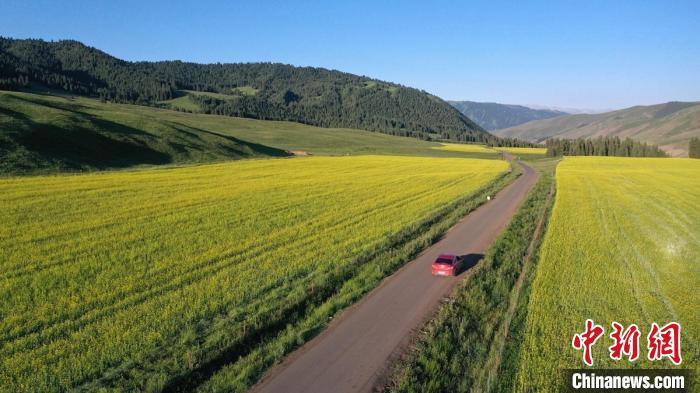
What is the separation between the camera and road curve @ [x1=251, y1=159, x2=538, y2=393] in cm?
1137

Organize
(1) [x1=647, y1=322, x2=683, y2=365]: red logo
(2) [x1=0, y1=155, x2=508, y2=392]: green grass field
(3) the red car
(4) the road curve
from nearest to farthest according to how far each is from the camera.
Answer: (4) the road curve
(2) [x1=0, y1=155, x2=508, y2=392]: green grass field
(1) [x1=647, y1=322, x2=683, y2=365]: red logo
(3) the red car

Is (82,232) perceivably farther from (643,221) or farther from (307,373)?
(643,221)

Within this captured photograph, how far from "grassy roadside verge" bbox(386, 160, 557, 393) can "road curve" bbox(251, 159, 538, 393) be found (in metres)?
0.69

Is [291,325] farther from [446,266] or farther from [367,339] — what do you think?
[446,266]

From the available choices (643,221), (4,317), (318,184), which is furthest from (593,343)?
(318,184)

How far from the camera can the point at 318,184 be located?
51969mm

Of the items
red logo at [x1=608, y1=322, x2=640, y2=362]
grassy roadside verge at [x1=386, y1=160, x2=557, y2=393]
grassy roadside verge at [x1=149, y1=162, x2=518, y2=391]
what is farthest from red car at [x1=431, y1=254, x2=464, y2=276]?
red logo at [x1=608, y1=322, x2=640, y2=362]

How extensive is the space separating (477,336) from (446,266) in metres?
5.71

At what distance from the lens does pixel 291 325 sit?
14445 mm

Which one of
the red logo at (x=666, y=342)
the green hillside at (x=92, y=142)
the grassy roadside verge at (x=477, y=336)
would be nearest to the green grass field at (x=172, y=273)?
the grassy roadside verge at (x=477, y=336)

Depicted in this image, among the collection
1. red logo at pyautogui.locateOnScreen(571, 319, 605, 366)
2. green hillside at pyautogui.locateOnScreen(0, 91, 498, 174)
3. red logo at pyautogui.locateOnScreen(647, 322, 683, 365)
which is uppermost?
green hillside at pyautogui.locateOnScreen(0, 91, 498, 174)

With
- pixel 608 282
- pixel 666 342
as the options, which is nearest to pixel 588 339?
pixel 666 342

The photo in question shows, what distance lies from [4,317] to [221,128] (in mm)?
149695

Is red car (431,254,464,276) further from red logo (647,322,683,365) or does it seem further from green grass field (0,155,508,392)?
red logo (647,322,683,365)
